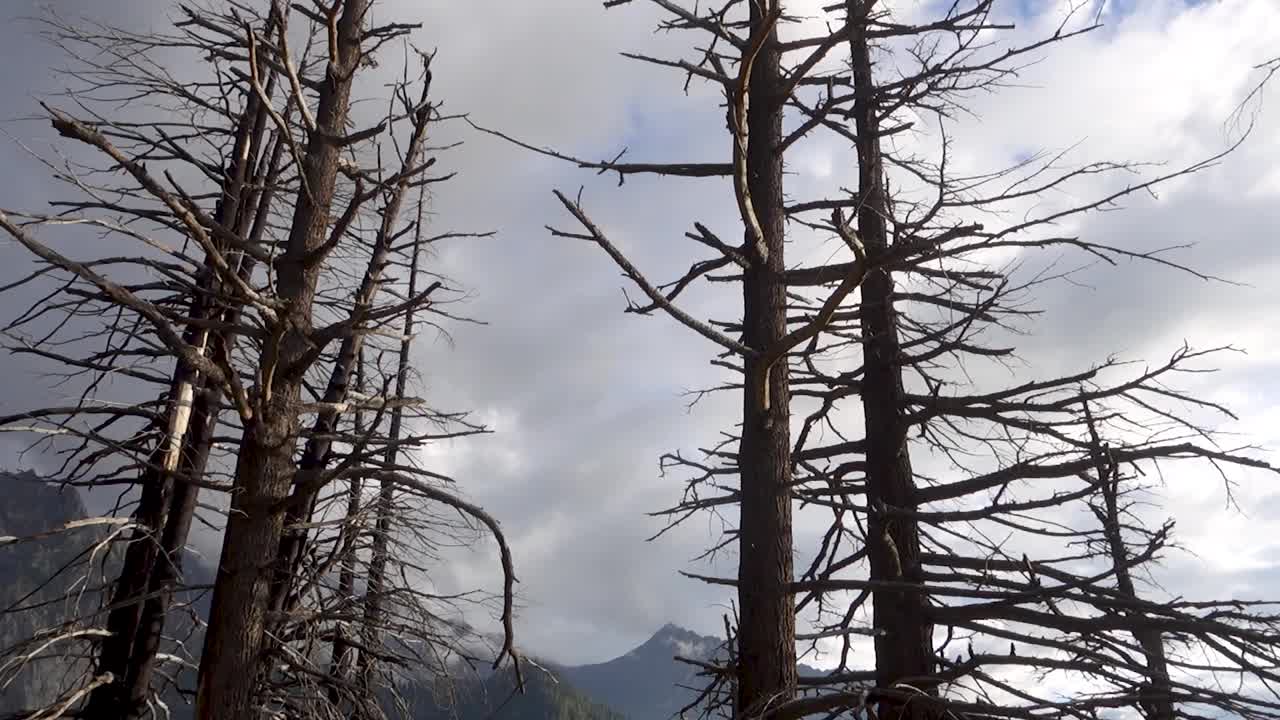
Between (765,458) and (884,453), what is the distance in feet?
10.5

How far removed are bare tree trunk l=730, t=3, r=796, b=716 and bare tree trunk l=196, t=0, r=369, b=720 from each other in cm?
281

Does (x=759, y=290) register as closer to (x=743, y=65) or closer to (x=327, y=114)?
(x=743, y=65)

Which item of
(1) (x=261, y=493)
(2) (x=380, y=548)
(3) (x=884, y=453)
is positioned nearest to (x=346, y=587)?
(2) (x=380, y=548)

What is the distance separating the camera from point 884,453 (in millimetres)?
8070

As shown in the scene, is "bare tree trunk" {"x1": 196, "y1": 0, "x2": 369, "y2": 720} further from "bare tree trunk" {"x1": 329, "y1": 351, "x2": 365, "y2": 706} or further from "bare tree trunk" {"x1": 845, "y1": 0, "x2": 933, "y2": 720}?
"bare tree trunk" {"x1": 845, "y1": 0, "x2": 933, "y2": 720}

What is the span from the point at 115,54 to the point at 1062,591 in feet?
24.9

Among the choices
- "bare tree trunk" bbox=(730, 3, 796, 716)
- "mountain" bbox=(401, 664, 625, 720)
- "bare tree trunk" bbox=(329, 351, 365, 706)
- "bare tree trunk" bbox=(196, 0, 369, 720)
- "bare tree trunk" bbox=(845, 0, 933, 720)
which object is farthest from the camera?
"bare tree trunk" bbox=(329, 351, 365, 706)

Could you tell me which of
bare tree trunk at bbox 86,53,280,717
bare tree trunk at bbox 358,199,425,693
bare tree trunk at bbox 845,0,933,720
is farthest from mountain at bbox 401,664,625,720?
bare tree trunk at bbox 845,0,933,720

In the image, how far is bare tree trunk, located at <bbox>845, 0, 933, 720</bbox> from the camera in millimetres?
7199

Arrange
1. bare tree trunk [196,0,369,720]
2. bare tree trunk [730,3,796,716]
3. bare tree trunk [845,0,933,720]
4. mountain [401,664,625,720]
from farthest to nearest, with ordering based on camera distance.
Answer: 1. bare tree trunk [845,0,933,720]
2. mountain [401,664,625,720]
3. bare tree trunk [196,0,369,720]
4. bare tree trunk [730,3,796,716]

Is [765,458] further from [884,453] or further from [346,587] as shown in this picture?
[346,587]

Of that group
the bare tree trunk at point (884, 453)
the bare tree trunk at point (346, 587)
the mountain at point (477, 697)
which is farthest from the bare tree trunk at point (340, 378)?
the bare tree trunk at point (884, 453)

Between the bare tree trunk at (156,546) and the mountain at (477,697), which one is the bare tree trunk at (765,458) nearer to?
the mountain at (477,697)

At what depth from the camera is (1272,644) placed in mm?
4465
